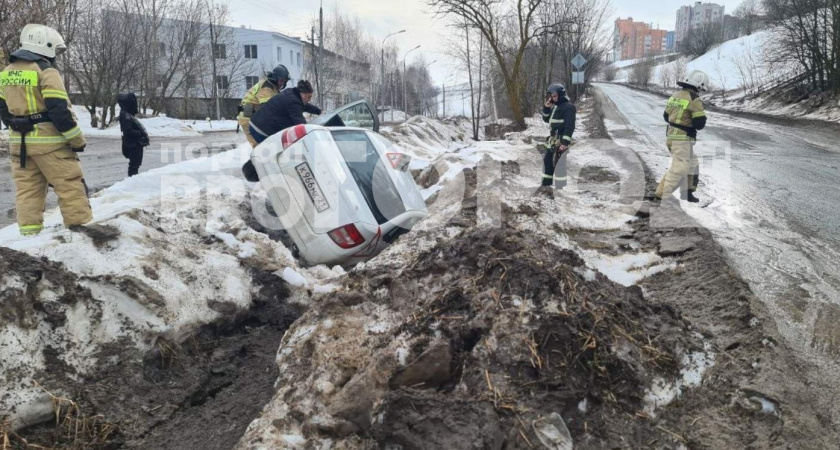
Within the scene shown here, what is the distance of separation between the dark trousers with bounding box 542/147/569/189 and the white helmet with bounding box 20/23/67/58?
6.18 m

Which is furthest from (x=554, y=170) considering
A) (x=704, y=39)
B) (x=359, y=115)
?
(x=704, y=39)

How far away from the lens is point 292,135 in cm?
551

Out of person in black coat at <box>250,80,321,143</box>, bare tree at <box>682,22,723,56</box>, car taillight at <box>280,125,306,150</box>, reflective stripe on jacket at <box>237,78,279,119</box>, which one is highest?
bare tree at <box>682,22,723,56</box>

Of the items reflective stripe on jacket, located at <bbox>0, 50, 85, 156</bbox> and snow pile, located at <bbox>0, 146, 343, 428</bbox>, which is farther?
reflective stripe on jacket, located at <bbox>0, 50, 85, 156</bbox>

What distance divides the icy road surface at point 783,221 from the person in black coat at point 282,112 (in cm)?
493

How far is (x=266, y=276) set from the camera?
4805 millimetres

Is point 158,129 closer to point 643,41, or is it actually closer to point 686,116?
point 686,116

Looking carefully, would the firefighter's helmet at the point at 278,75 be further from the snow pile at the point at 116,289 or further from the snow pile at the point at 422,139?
the snow pile at the point at 422,139

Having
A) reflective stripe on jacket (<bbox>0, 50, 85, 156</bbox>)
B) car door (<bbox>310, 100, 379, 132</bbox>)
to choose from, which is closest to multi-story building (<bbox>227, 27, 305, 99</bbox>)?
car door (<bbox>310, 100, 379, 132</bbox>)

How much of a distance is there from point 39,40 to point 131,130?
11.2 ft

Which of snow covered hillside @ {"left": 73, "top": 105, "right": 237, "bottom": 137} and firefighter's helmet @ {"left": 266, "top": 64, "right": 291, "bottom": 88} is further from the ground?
firefighter's helmet @ {"left": 266, "top": 64, "right": 291, "bottom": 88}

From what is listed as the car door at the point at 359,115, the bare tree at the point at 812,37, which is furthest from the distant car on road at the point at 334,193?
the bare tree at the point at 812,37

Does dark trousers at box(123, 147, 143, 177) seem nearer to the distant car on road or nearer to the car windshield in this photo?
the distant car on road

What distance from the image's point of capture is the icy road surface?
373 cm
